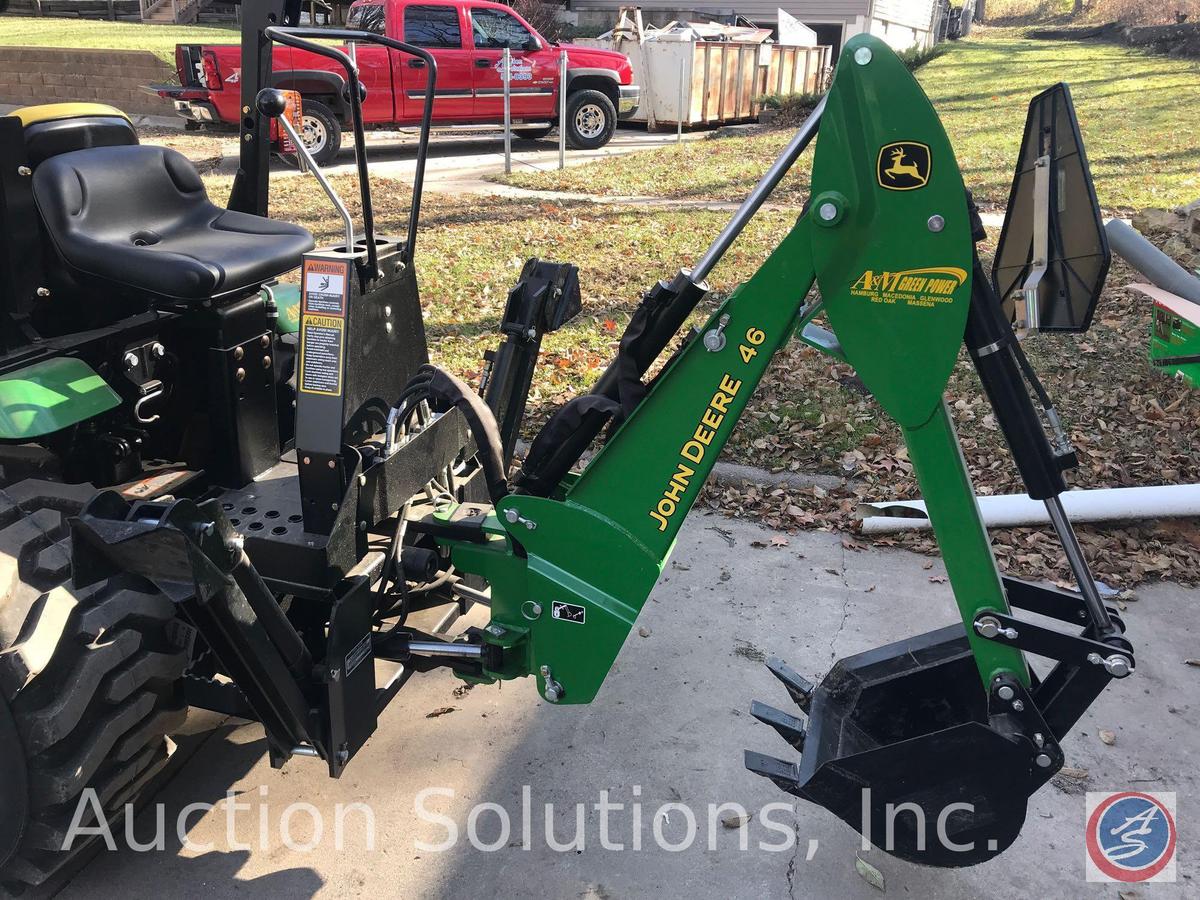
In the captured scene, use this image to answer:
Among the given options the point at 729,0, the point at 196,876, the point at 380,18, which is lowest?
the point at 196,876

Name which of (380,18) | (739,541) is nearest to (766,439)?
(739,541)

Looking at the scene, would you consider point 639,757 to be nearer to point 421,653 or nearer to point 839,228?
point 421,653

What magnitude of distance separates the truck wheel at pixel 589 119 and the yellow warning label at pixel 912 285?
13507 millimetres

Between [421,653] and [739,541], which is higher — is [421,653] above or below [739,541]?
above

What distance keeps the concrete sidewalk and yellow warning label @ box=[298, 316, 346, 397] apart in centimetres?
128

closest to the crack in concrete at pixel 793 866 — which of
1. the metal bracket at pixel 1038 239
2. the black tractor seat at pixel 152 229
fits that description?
the metal bracket at pixel 1038 239

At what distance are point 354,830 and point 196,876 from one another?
440 millimetres

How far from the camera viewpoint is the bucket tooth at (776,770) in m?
2.54

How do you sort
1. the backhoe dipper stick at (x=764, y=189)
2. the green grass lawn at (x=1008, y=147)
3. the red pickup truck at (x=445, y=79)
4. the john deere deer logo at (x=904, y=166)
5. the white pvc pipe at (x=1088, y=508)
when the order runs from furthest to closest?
the red pickup truck at (x=445, y=79), the green grass lawn at (x=1008, y=147), the white pvc pipe at (x=1088, y=508), the backhoe dipper stick at (x=764, y=189), the john deere deer logo at (x=904, y=166)

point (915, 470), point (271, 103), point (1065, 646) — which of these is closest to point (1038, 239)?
point (915, 470)

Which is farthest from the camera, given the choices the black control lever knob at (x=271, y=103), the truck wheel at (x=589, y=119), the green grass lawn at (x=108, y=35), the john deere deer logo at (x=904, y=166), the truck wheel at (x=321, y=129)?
the green grass lawn at (x=108, y=35)

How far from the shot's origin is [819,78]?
68.7ft

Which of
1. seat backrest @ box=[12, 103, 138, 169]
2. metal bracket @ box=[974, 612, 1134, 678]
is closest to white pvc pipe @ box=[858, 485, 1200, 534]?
metal bracket @ box=[974, 612, 1134, 678]

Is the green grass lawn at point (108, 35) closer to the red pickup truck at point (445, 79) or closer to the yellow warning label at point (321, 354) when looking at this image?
the red pickup truck at point (445, 79)
